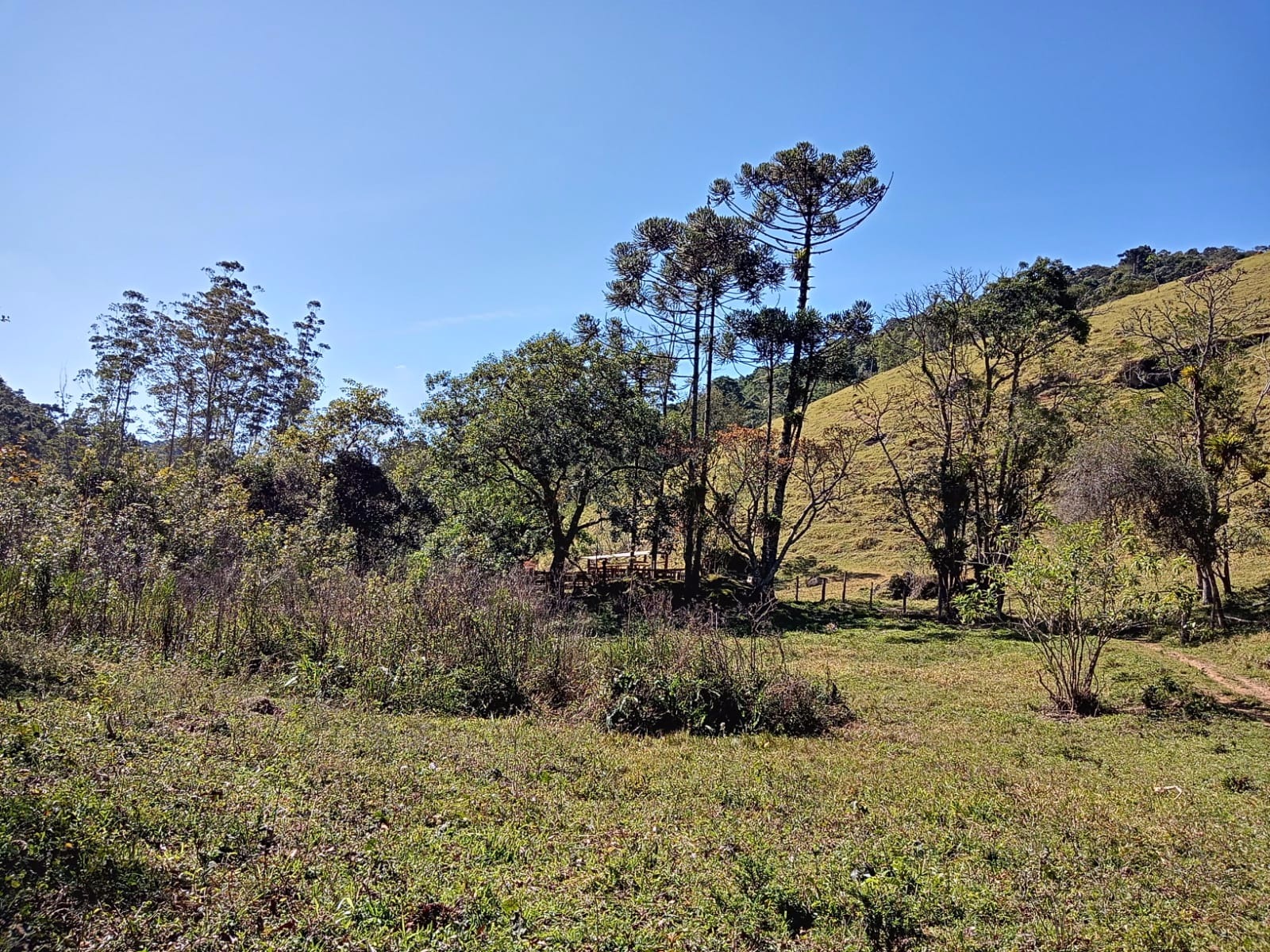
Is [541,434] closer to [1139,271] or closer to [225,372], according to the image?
[225,372]

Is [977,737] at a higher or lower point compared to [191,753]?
lower

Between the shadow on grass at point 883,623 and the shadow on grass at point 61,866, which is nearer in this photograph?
the shadow on grass at point 61,866

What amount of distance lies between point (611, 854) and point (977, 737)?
20.9ft

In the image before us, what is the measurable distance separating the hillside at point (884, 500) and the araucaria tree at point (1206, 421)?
5.12ft

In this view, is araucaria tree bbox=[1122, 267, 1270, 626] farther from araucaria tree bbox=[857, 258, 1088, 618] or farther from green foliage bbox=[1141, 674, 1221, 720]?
green foliage bbox=[1141, 674, 1221, 720]

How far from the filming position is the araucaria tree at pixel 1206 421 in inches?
638

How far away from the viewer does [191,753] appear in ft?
18.9

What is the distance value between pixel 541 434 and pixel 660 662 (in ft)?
38.9

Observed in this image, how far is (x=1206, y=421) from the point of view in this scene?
1972cm

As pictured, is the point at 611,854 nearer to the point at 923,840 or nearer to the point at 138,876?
the point at 923,840

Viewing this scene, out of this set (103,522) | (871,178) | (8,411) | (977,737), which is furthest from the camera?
(8,411)

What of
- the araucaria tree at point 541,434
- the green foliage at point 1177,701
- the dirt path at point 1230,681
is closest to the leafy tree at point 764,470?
the araucaria tree at point 541,434

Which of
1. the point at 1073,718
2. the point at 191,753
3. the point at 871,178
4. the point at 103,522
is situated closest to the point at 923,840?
the point at 191,753

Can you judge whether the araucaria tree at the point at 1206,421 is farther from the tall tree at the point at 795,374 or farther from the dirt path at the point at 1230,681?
the tall tree at the point at 795,374
